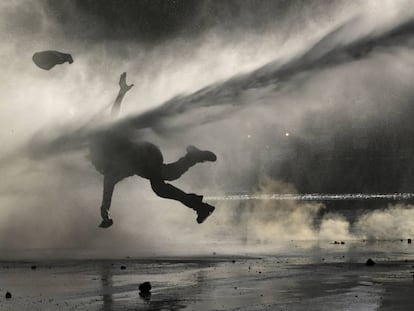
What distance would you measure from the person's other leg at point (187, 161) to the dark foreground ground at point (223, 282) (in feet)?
12.5

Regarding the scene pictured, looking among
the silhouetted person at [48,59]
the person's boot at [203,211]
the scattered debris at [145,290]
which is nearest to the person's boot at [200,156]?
the person's boot at [203,211]

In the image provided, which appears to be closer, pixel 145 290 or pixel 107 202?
pixel 145 290

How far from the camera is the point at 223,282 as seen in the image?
2912 cm

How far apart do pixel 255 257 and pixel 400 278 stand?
428 inches

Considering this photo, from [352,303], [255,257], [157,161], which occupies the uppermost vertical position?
[157,161]

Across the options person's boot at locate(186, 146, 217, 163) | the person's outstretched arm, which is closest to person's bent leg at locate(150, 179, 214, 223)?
person's boot at locate(186, 146, 217, 163)

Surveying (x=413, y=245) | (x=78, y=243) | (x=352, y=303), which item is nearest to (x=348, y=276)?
(x=352, y=303)

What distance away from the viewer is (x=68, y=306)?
79.2 feet

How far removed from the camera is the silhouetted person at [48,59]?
115 feet

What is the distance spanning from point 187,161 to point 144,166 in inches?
80.9

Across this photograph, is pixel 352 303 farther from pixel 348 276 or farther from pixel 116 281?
pixel 116 281

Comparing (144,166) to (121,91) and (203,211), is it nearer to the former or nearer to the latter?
(203,211)

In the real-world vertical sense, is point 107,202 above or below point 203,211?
above

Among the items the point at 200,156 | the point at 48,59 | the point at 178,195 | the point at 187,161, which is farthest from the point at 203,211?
the point at 48,59
